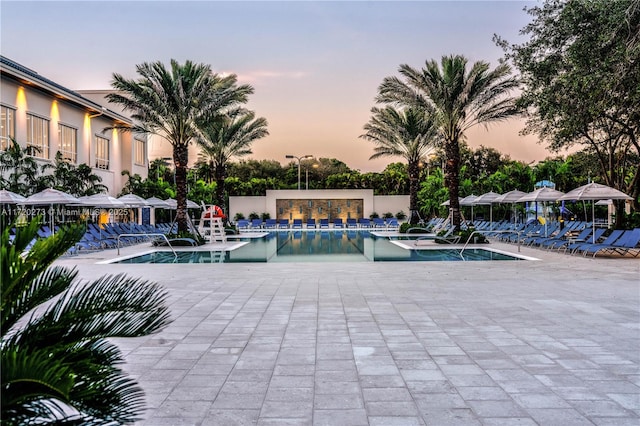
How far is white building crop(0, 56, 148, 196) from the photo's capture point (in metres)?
21.6

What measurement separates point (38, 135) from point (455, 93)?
18.9 metres

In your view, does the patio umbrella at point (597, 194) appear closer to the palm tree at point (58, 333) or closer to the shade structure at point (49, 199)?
the palm tree at point (58, 333)

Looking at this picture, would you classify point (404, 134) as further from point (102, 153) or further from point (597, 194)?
point (102, 153)

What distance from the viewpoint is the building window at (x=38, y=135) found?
23172 millimetres

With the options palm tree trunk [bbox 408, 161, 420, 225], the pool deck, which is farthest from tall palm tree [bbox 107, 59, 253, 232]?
palm tree trunk [bbox 408, 161, 420, 225]

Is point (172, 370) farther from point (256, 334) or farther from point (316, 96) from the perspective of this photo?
point (316, 96)

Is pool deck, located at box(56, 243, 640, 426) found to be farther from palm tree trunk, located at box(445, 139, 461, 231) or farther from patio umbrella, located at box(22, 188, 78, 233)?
palm tree trunk, located at box(445, 139, 461, 231)

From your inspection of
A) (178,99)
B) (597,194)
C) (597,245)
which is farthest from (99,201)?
(597,194)

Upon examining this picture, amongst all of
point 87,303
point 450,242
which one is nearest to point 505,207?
point 450,242

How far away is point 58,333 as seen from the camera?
2152 mm

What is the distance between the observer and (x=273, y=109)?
40.9 m

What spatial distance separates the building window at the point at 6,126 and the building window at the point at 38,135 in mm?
1142

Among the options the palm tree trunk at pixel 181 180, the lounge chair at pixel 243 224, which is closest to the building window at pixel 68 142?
the palm tree trunk at pixel 181 180

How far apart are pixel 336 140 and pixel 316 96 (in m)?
21.0
